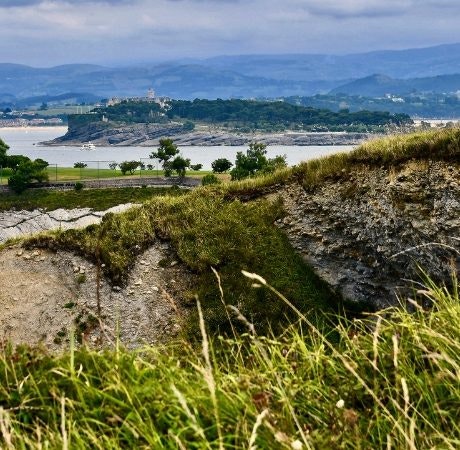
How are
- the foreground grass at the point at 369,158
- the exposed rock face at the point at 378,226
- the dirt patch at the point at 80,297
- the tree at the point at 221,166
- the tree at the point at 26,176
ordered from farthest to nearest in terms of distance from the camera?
the tree at the point at 221,166, the tree at the point at 26,176, the dirt patch at the point at 80,297, the foreground grass at the point at 369,158, the exposed rock face at the point at 378,226

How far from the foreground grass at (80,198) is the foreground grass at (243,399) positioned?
10347 cm

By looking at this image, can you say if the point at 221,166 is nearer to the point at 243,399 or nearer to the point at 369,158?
the point at 369,158

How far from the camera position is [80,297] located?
33531 mm

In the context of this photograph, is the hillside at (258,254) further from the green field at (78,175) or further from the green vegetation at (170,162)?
the green field at (78,175)

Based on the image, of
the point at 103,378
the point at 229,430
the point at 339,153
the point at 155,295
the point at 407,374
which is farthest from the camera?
the point at 339,153

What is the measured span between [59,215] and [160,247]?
77902 mm

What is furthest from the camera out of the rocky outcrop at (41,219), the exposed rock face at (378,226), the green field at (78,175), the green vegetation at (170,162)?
the green field at (78,175)

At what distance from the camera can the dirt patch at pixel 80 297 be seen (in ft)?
101

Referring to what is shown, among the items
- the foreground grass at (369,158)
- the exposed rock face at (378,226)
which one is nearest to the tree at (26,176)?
the foreground grass at (369,158)

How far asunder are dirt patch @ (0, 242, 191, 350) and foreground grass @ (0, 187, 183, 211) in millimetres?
73437

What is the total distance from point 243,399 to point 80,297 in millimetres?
29240

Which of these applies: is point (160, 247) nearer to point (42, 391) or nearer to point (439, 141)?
point (439, 141)

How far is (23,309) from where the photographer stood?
32.8m

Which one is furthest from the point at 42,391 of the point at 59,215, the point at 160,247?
the point at 59,215
